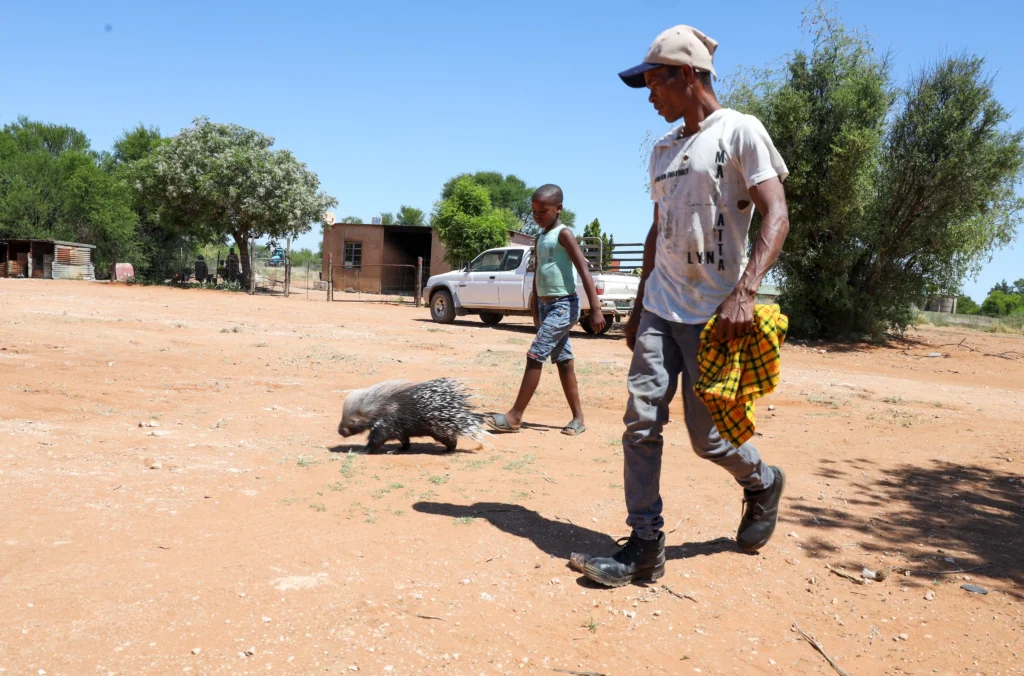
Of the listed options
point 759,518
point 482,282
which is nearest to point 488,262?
point 482,282

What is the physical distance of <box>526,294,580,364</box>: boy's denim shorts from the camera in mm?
5871

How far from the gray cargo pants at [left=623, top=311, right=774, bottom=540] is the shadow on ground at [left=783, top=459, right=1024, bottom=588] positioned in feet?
3.16

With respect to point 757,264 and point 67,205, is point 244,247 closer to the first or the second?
point 67,205

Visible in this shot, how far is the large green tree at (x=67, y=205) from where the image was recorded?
41656 millimetres

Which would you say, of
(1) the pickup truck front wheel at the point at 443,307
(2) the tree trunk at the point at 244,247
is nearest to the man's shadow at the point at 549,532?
(1) the pickup truck front wheel at the point at 443,307

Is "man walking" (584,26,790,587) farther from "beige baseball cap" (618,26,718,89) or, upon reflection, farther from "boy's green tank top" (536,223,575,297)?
"boy's green tank top" (536,223,575,297)

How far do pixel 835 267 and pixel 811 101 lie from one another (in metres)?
3.91

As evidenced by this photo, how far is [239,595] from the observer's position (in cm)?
286

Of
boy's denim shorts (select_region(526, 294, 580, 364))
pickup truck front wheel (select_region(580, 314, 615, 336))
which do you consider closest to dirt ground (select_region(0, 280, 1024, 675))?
boy's denim shorts (select_region(526, 294, 580, 364))

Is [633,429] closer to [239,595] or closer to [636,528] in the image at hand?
[636,528]

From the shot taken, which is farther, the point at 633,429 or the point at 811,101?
the point at 811,101

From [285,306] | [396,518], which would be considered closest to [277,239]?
[285,306]

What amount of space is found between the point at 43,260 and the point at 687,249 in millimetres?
41861

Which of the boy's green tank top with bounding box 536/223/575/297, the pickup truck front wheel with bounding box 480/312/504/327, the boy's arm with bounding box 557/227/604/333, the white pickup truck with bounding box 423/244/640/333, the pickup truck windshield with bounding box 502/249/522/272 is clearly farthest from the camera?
the pickup truck front wheel with bounding box 480/312/504/327
